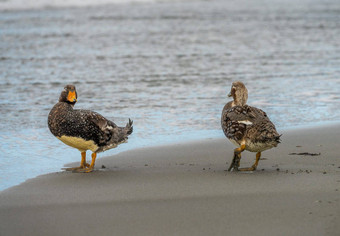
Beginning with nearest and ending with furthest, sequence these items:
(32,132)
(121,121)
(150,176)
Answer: (150,176) → (32,132) → (121,121)

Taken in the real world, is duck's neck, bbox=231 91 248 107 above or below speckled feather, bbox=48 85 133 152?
above

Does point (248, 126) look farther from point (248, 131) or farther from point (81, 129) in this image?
point (81, 129)

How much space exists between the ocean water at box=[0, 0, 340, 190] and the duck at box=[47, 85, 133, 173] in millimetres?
542

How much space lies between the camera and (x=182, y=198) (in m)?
6.64

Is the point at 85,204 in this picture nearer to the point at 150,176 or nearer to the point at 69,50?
the point at 150,176

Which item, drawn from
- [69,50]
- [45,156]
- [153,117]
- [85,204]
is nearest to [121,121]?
[153,117]

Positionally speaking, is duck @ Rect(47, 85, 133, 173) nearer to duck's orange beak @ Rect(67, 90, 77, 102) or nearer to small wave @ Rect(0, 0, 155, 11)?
duck's orange beak @ Rect(67, 90, 77, 102)

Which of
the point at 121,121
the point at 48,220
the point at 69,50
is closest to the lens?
the point at 48,220

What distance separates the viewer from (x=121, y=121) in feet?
38.4

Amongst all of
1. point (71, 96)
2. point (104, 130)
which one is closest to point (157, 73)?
point (71, 96)

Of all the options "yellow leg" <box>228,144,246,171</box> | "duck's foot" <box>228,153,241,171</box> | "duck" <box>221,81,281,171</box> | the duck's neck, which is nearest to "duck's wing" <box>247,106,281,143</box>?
"duck" <box>221,81,281,171</box>

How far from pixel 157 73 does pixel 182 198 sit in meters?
10.9

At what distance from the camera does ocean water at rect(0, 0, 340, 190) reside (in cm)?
1079

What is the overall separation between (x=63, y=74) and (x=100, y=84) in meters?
1.89
